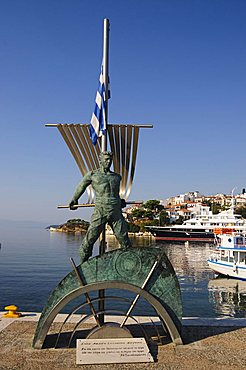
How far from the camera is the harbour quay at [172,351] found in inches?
263

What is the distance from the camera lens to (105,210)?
7957mm

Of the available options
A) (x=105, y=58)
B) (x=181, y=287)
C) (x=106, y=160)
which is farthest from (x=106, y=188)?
(x=181, y=287)

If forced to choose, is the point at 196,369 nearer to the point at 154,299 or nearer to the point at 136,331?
the point at 154,299

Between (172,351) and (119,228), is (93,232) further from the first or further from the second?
(172,351)

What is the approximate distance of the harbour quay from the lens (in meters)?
6.68

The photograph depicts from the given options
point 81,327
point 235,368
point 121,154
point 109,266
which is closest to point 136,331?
point 81,327

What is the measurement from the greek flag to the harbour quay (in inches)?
172

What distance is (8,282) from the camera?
25.4 metres

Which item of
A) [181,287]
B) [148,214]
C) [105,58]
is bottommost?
[181,287]

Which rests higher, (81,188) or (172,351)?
(81,188)

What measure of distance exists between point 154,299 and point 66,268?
25.7m

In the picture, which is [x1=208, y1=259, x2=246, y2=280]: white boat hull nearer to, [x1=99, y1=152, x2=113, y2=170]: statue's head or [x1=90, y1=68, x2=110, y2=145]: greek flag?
[x1=90, y1=68, x2=110, y2=145]: greek flag

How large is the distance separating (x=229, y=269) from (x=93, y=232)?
2277cm

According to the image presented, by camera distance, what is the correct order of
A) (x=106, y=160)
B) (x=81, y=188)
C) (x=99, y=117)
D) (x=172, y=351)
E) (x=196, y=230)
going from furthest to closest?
1. (x=196, y=230)
2. (x=99, y=117)
3. (x=81, y=188)
4. (x=106, y=160)
5. (x=172, y=351)
